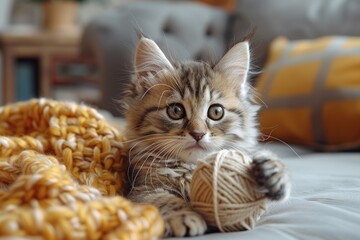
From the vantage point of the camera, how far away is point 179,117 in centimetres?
112

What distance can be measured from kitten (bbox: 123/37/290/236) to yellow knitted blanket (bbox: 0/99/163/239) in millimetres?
65

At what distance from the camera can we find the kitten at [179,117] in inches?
42.6

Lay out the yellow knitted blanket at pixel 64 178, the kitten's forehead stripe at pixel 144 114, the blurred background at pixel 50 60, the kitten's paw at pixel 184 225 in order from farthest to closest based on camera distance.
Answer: the blurred background at pixel 50 60 → the kitten's forehead stripe at pixel 144 114 → the kitten's paw at pixel 184 225 → the yellow knitted blanket at pixel 64 178

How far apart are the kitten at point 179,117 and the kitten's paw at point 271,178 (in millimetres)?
65

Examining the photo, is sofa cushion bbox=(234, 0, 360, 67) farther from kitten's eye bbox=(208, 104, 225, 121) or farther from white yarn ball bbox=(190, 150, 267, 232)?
white yarn ball bbox=(190, 150, 267, 232)

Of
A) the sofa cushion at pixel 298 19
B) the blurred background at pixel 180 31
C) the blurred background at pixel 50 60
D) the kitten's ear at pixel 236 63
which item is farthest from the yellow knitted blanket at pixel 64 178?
the blurred background at pixel 50 60

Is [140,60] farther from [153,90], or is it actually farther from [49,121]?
[49,121]

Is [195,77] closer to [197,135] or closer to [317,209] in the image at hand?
[197,135]

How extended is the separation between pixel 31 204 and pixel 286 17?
6.02 ft

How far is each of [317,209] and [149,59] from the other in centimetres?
54

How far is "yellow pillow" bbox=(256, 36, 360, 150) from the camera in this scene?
5.71 feet

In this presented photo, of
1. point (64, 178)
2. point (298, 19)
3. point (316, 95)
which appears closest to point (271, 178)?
point (64, 178)

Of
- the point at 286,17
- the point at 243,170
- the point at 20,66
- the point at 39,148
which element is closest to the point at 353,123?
the point at 286,17

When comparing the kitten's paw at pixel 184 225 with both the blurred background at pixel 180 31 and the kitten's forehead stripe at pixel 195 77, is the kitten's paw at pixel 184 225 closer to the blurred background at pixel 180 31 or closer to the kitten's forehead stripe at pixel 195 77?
the kitten's forehead stripe at pixel 195 77
